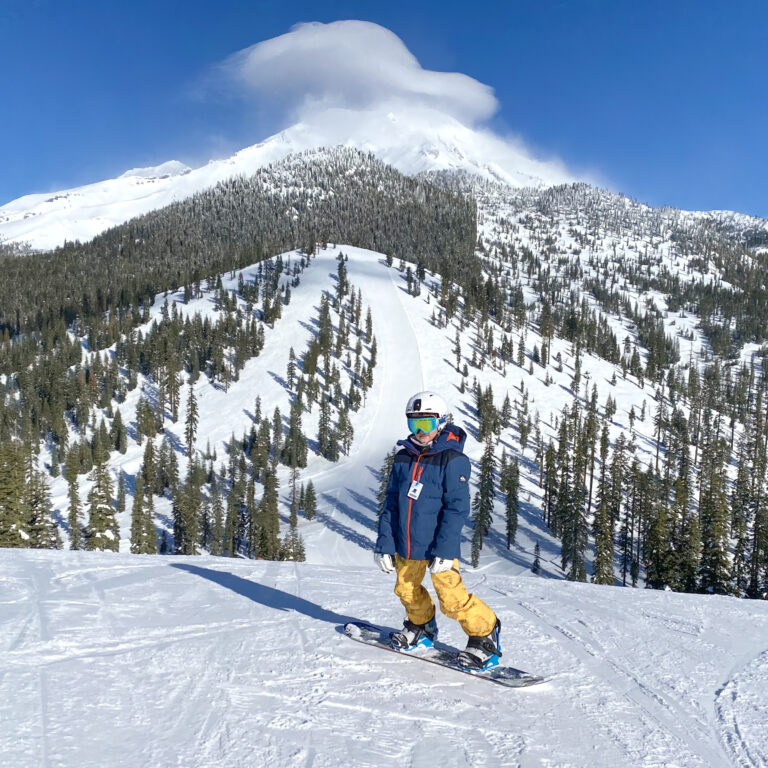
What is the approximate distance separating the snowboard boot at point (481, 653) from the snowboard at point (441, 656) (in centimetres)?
6

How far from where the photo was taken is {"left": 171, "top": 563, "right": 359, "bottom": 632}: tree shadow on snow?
26.1ft

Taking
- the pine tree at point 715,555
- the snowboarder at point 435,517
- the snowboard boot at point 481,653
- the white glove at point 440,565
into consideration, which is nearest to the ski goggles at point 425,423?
the snowboarder at point 435,517

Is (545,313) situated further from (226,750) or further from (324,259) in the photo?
(226,750)

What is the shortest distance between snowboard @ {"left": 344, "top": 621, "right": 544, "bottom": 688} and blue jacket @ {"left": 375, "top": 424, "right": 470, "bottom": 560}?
1321mm

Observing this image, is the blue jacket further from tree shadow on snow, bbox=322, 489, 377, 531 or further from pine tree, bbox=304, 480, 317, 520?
pine tree, bbox=304, 480, 317, 520

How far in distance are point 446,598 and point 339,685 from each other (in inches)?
56.7

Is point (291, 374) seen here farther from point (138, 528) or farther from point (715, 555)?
point (715, 555)

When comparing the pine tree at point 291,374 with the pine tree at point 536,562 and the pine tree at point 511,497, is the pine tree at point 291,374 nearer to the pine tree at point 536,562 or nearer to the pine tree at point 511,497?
the pine tree at point 511,497

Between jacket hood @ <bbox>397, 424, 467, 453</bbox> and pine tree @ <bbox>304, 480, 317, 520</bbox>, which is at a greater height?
jacket hood @ <bbox>397, 424, 467, 453</bbox>

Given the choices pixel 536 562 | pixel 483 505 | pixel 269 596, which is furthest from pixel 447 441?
pixel 483 505

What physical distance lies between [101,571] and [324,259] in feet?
592

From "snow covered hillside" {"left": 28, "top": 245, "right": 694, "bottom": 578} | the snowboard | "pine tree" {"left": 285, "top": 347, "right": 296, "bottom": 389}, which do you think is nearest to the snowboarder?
the snowboard

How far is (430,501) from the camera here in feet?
19.7

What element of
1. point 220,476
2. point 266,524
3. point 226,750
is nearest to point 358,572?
point 226,750
